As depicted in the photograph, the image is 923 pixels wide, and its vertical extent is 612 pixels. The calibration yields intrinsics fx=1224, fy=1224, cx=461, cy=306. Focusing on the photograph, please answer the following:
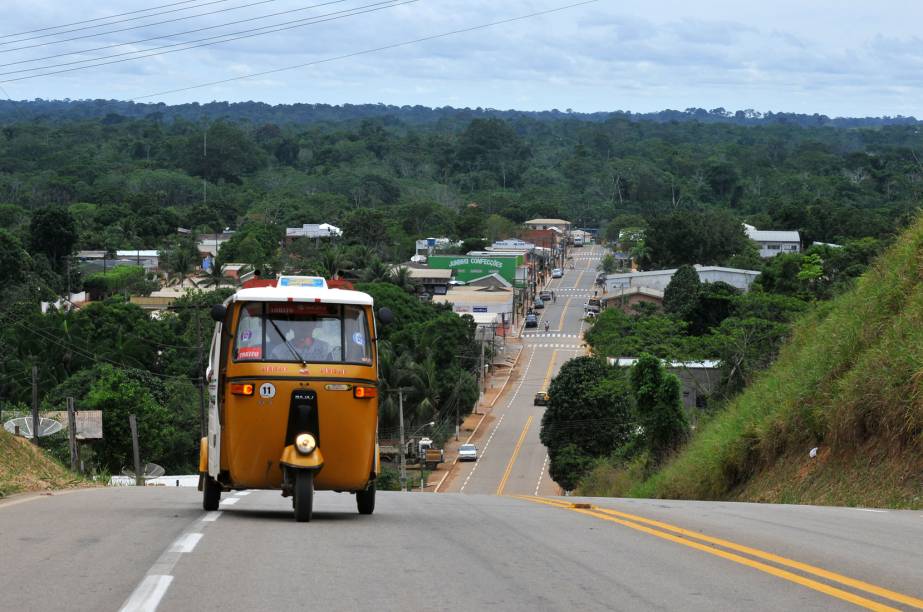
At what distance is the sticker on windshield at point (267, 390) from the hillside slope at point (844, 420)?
8.75 metres

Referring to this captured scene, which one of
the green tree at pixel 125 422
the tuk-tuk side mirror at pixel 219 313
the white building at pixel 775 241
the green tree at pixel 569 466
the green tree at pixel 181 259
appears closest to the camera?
the tuk-tuk side mirror at pixel 219 313

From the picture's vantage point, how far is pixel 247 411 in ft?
41.0

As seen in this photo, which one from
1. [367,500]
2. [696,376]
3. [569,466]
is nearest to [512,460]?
[569,466]

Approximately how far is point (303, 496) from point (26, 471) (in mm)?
8986

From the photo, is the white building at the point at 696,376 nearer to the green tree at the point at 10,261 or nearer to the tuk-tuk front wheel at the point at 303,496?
the tuk-tuk front wheel at the point at 303,496

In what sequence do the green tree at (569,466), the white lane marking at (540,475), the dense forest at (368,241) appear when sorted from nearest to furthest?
the green tree at (569,466), the white lane marking at (540,475), the dense forest at (368,241)

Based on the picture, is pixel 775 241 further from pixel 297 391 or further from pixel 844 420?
pixel 297 391

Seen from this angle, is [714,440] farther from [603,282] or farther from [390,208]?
[390,208]

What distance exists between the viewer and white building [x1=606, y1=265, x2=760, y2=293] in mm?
99125

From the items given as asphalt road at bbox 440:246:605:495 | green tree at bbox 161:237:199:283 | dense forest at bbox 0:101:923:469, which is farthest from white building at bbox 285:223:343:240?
asphalt road at bbox 440:246:605:495

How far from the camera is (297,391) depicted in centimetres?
1245

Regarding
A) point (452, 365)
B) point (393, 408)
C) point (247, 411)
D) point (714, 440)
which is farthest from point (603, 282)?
point (247, 411)

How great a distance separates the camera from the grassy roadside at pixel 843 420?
17.5 m

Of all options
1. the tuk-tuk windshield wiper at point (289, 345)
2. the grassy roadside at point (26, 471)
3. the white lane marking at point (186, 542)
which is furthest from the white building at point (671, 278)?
the white lane marking at point (186, 542)
